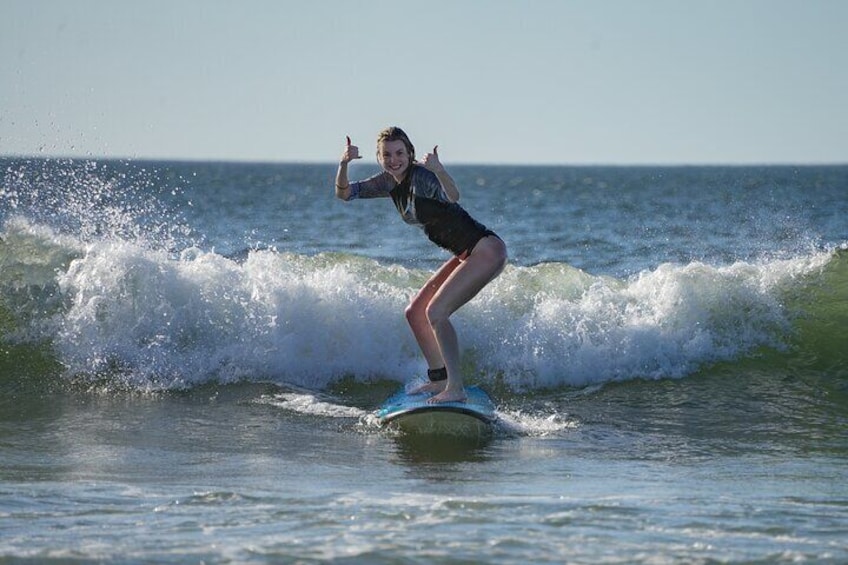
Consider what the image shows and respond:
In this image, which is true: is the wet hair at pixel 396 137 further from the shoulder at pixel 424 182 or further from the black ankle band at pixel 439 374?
the black ankle band at pixel 439 374

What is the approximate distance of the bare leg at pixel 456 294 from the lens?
8.88 meters

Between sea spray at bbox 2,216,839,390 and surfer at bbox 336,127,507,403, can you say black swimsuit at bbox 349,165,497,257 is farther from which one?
sea spray at bbox 2,216,839,390

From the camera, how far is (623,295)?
520 inches

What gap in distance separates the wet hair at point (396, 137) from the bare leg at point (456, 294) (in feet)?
2.67

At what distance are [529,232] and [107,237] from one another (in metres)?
20.5

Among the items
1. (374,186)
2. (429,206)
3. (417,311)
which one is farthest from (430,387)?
(374,186)

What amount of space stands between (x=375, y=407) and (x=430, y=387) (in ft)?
5.32

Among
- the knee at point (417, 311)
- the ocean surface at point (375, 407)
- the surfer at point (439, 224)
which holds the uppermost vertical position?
the surfer at point (439, 224)

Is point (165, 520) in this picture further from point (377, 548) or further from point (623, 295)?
point (623, 295)

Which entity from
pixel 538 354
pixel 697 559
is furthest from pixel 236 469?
pixel 538 354

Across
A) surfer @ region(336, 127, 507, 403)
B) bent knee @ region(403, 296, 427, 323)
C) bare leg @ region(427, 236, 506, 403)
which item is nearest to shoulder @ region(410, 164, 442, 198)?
surfer @ region(336, 127, 507, 403)

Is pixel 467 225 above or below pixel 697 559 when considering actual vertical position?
above

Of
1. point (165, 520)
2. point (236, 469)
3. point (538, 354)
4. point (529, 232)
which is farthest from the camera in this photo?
point (529, 232)

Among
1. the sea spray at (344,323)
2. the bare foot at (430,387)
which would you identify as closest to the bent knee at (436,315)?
the bare foot at (430,387)
